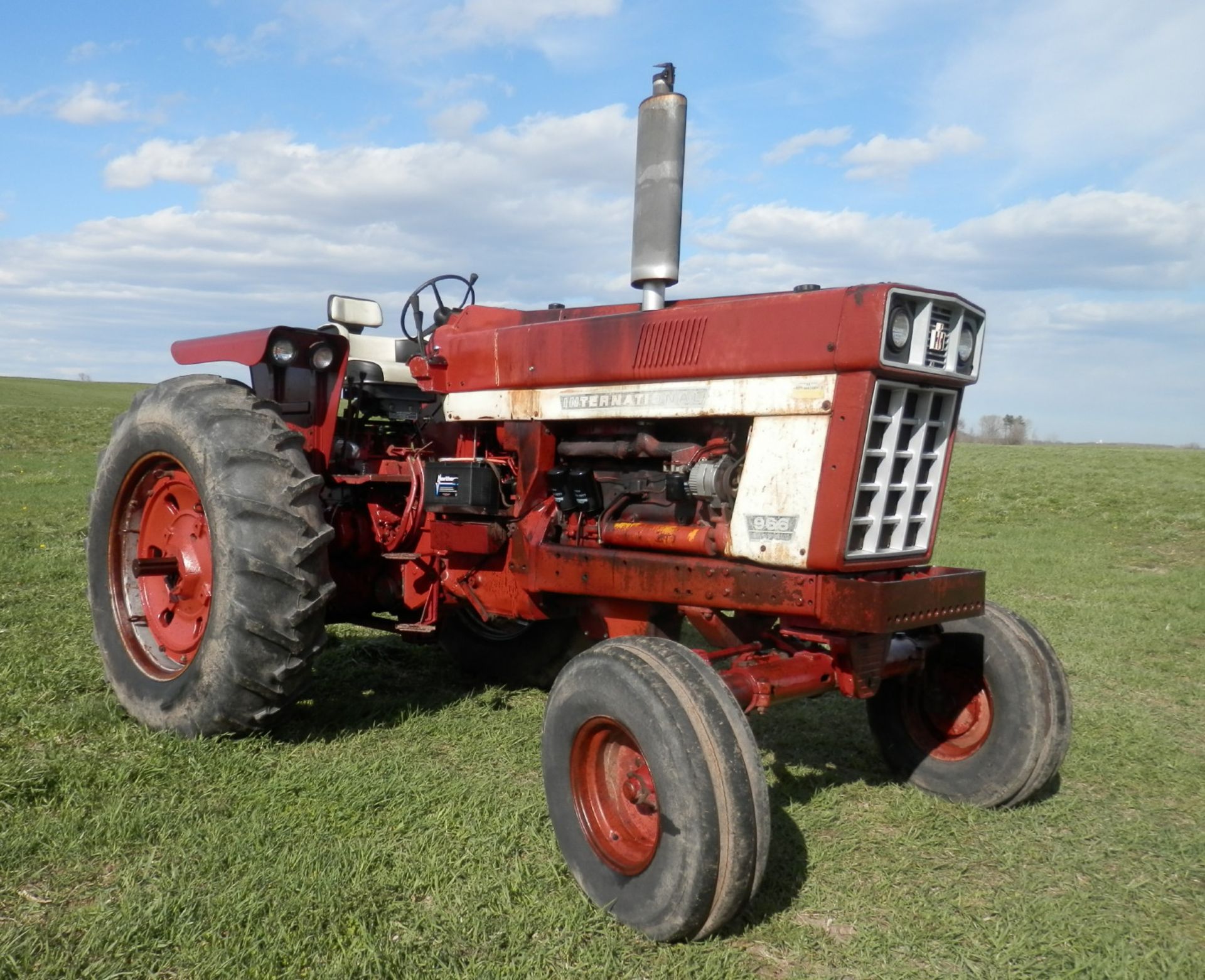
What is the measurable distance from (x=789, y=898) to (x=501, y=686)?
261 centimetres

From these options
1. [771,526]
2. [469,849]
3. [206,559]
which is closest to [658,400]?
[771,526]

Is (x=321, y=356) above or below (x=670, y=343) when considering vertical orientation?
below

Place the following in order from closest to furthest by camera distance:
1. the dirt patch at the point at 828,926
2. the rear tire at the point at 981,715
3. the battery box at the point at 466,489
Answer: the dirt patch at the point at 828,926
the rear tire at the point at 981,715
the battery box at the point at 466,489

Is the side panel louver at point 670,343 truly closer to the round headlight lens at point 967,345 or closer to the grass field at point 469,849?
the round headlight lens at point 967,345

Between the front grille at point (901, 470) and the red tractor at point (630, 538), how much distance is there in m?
0.01

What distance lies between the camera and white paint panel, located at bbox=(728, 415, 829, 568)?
3.22m

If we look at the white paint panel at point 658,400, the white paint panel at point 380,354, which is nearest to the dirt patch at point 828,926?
the white paint panel at point 658,400

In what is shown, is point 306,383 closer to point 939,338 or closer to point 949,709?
point 939,338

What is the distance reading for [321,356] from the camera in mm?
4793

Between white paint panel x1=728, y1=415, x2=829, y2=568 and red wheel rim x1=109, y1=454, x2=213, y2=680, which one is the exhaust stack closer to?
white paint panel x1=728, y1=415, x2=829, y2=568

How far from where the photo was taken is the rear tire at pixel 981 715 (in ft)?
12.4

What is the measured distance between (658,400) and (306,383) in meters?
2.03

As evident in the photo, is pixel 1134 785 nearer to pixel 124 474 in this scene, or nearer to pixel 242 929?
pixel 242 929

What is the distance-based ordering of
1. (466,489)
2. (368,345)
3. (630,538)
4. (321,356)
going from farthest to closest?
(368,345) → (321,356) → (466,489) → (630,538)
